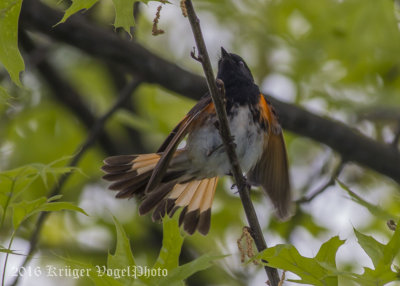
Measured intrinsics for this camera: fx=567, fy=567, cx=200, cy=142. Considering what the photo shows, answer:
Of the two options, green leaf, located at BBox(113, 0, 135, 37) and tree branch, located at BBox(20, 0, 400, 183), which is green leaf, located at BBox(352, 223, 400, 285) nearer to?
green leaf, located at BBox(113, 0, 135, 37)

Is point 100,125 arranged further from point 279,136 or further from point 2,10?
point 2,10

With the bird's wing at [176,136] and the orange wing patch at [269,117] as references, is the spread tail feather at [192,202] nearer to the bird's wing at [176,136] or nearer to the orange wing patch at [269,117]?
the bird's wing at [176,136]

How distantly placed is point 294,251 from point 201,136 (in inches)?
62.2

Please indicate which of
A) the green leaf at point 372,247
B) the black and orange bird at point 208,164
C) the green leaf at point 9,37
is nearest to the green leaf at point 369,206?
the green leaf at point 372,247

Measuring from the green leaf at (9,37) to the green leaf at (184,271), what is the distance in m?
0.94

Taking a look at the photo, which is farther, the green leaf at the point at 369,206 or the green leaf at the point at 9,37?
the green leaf at the point at 369,206

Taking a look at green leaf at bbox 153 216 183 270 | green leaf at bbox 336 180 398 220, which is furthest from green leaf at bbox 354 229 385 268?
green leaf at bbox 153 216 183 270

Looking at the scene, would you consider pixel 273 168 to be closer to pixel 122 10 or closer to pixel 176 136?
pixel 176 136

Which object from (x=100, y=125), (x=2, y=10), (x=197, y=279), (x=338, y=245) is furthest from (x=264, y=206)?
(x=2, y=10)

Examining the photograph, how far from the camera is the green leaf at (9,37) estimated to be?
2.14 meters

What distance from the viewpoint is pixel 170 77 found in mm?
3701

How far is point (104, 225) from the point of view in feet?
16.0

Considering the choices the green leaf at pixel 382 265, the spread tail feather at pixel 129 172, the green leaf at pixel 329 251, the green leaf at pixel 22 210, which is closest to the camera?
the green leaf at pixel 382 265

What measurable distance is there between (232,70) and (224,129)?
1.58m
